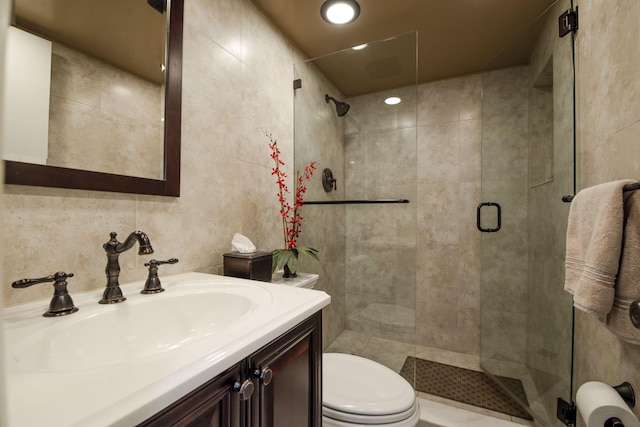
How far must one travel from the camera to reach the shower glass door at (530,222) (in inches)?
52.4

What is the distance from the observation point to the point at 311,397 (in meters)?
0.76

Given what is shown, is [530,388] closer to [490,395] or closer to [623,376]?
[490,395]

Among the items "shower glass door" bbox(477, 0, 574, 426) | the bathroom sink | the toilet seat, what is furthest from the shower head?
the toilet seat

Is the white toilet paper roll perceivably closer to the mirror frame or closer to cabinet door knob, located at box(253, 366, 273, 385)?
cabinet door knob, located at box(253, 366, 273, 385)

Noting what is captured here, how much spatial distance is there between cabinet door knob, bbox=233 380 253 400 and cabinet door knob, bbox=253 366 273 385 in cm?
3

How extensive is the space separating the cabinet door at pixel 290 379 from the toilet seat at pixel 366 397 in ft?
1.14

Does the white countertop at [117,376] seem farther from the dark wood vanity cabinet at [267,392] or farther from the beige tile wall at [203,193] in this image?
the beige tile wall at [203,193]

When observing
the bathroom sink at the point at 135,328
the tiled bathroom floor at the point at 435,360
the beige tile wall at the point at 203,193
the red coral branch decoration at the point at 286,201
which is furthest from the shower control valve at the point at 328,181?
the bathroom sink at the point at 135,328

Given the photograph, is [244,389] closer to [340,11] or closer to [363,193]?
[363,193]

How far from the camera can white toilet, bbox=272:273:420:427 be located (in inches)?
41.2

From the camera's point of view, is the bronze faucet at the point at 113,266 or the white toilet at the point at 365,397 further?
the white toilet at the point at 365,397

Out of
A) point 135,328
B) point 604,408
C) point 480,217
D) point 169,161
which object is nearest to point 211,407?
point 135,328

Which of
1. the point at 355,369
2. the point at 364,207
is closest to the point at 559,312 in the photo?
the point at 355,369

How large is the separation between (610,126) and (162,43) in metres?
1.66
